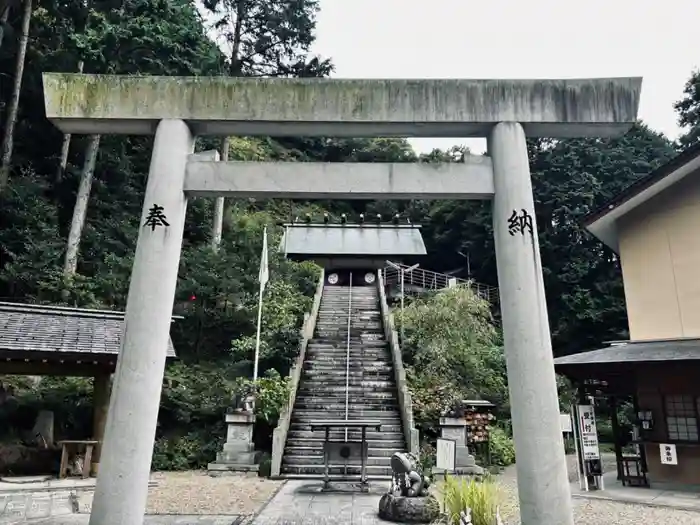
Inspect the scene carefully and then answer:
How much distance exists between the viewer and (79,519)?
7.29 m

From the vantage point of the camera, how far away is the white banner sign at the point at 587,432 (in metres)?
11.1

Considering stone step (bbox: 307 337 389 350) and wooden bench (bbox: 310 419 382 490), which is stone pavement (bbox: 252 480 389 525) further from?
stone step (bbox: 307 337 389 350)

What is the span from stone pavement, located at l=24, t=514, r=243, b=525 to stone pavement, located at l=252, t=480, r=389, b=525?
1.39ft

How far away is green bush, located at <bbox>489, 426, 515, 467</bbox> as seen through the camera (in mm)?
13612

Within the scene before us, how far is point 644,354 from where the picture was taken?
1134 cm

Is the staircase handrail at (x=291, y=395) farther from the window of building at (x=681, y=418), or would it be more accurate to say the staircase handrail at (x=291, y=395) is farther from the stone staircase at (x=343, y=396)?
the window of building at (x=681, y=418)

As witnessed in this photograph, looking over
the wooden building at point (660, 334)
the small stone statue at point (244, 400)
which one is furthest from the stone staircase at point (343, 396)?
the wooden building at point (660, 334)

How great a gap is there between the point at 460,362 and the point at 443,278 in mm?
14436

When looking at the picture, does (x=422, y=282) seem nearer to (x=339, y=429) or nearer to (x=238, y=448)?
(x=339, y=429)

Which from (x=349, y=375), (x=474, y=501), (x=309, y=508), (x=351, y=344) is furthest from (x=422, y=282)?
(x=474, y=501)

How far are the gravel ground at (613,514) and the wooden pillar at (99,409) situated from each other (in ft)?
28.3

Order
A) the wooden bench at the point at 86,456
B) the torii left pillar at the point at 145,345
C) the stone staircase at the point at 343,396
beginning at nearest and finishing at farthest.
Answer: the torii left pillar at the point at 145,345 < the wooden bench at the point at 86,456 < the stone staircase at the point at 343,396

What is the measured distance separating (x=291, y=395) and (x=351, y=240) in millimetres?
16223

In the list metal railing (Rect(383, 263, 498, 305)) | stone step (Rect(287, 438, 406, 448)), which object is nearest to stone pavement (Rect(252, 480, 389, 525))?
stone step (Rect(287, 438, 406, 448))
